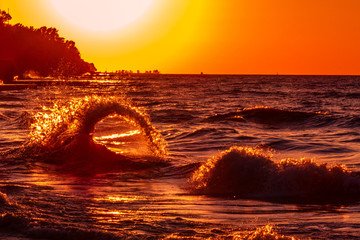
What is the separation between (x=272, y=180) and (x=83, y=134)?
17.6ft

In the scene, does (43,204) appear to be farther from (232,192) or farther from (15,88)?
(15,88)

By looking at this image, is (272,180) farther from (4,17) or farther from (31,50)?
(31,50)

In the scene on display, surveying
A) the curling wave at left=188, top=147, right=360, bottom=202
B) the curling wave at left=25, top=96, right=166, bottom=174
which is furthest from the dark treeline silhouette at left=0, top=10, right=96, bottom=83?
the curling wave at left=188, top=147, right=360, bottom=202

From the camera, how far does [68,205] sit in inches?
284

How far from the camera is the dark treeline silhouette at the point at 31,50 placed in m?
108

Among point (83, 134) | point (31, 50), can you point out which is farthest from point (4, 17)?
point (83, 134)

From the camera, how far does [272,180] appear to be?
361 inches

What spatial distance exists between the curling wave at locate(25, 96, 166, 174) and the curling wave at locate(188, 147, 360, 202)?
8.36ft

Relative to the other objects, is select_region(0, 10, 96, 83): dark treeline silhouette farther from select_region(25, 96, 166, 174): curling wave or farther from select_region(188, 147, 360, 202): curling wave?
select_region(188, 147, 360, 202): curling wave

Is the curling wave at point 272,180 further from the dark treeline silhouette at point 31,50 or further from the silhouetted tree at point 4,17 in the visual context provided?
the silhouetted tree at point 4,17

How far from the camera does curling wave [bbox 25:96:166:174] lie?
12.3 m

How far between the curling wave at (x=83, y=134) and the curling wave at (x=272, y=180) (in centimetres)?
255

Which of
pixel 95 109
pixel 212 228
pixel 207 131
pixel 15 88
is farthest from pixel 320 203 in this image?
pixel 15 88

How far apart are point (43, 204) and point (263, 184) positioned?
3.62 m
